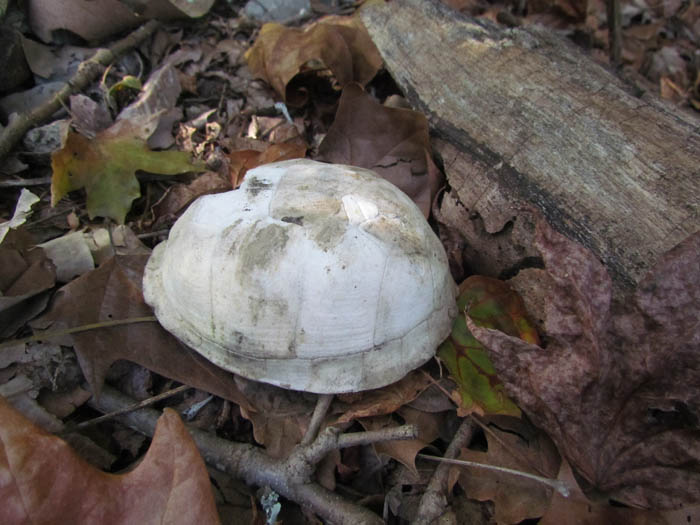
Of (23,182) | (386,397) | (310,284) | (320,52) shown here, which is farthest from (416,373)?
(23,182)

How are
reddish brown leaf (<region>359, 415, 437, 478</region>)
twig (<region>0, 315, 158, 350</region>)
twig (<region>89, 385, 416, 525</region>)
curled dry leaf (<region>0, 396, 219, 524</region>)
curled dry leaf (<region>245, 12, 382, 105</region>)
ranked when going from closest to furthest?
curled dry leaf (<region>0, 396, 219, 524</region>) < twig (<region>89, 385, 416, 525</region>) < reddish brown leaf (<region>359, 415, 437, 478</region>) < twig (<region>0, 315, 158, 350</region>) < curled dry leaf (<region>245, 12, 382, 105</region>)

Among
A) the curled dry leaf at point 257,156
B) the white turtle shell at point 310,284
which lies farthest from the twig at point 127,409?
the curled dry leaf at point 257,156

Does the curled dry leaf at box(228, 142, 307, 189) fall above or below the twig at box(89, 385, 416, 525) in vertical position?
above

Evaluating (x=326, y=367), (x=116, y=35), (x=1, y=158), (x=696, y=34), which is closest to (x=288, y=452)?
(x=326, y=367)

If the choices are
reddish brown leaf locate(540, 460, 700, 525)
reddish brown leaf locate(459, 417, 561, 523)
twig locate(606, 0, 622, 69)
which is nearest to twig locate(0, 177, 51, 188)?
reddish brown leaf locate(459, 417, 561, 523)

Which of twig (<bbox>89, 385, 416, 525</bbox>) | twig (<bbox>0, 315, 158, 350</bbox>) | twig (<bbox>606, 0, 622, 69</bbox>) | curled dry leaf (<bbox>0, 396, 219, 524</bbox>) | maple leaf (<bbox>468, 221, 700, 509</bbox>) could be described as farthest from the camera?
twig (<bbox>606, 0, 622, 69</bbox>)

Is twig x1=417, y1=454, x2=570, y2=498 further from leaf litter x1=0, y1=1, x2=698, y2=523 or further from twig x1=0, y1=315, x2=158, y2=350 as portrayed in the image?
twig x1=0, y1=315, x2=158, y2=350
